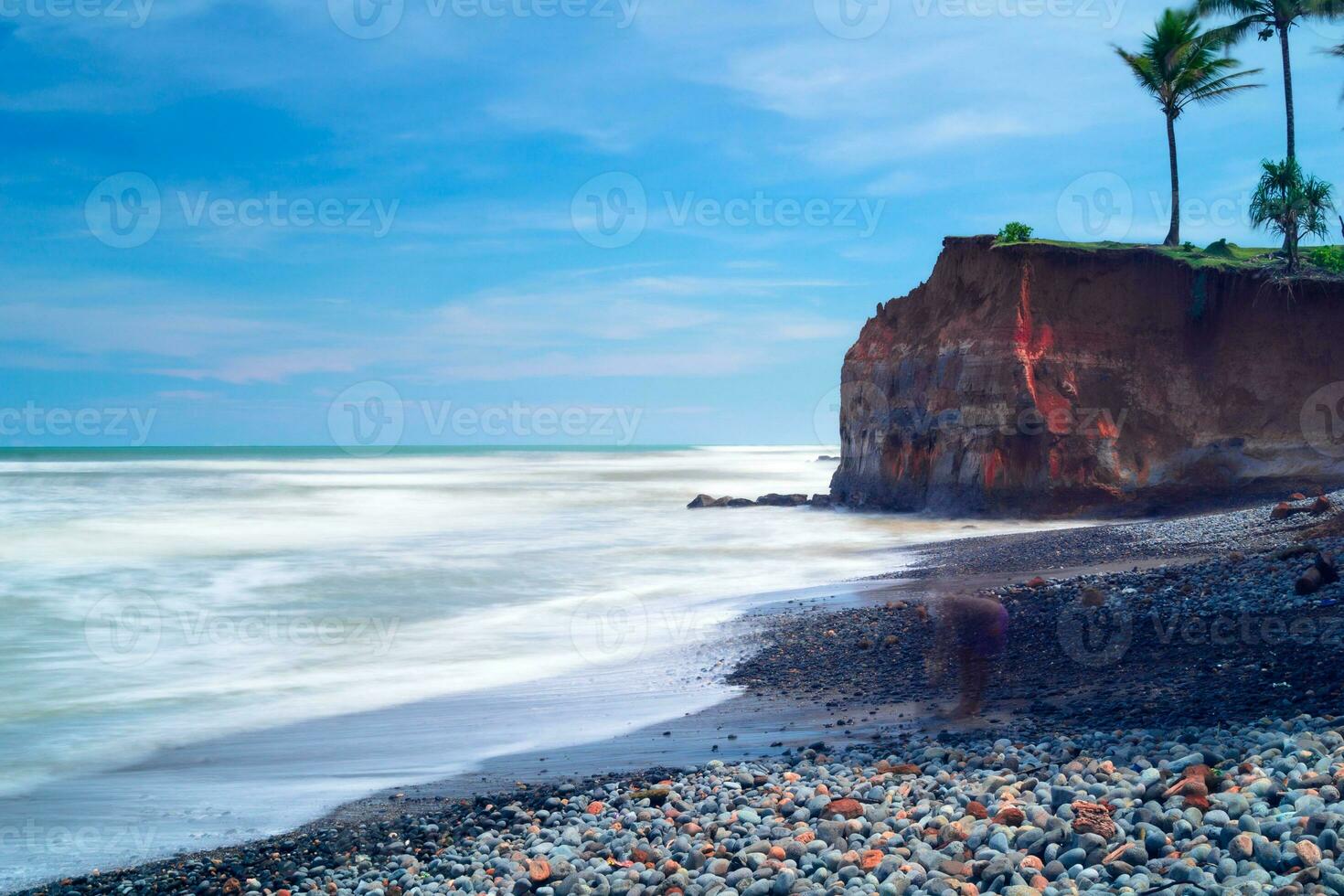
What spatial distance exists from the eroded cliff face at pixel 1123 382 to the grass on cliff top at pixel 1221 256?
31 centimetres

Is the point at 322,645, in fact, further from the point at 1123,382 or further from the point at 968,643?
the point at 1123,382

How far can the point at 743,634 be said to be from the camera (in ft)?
35.3

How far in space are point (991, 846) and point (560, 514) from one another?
100ft

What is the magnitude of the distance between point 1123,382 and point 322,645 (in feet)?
65.7

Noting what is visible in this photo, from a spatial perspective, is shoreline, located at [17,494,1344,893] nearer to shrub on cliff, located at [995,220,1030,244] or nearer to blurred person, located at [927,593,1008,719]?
blurred person, located at [927,593,1008,719]

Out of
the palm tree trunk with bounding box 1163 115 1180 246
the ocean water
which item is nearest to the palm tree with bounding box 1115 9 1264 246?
the palm tree trunk with bounding box 1163 115 1180 246

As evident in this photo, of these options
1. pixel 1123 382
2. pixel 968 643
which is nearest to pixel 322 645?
pixel 968 643

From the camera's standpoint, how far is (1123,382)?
23500 mm

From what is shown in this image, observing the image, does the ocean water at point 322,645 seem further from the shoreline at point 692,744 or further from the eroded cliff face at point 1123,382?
the eroded cliff face at point 1123,382

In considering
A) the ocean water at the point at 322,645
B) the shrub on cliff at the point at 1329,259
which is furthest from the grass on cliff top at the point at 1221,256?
the ocean water at the point at 322,645

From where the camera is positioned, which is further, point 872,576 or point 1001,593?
point 872,576

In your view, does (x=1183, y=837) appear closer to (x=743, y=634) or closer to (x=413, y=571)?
(x=743, y=634)

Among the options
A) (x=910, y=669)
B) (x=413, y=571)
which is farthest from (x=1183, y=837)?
(x=413, y=571)

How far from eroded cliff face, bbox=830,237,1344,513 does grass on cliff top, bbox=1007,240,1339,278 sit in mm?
309
